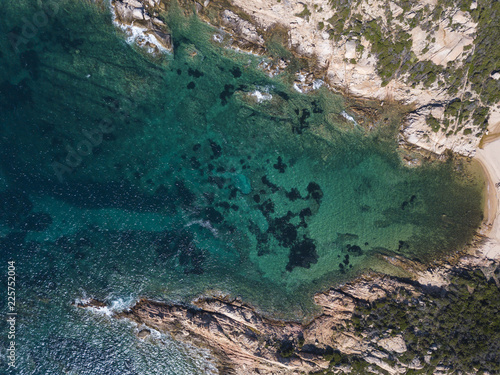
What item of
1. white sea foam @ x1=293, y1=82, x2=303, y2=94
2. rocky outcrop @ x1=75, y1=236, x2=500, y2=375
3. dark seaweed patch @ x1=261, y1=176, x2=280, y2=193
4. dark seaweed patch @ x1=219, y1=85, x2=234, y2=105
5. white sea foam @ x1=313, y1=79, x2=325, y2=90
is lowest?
rocky outcrop @ x1=75, y1=236, x2=500, y2=375

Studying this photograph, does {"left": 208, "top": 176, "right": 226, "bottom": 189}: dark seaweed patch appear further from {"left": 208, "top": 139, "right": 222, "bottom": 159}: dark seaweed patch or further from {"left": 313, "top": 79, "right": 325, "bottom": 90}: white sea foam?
{"left": 313, "top": 79, "right": 325, "bottom": 90}: white sea foam

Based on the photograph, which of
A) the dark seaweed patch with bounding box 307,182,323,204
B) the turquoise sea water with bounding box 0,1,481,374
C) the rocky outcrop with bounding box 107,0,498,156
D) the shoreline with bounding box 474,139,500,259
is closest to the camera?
the rocky outcrop with bounding box 107,0,498,156

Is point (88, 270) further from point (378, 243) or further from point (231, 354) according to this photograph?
point (378, 243)

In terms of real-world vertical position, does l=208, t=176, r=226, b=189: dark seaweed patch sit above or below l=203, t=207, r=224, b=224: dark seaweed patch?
above

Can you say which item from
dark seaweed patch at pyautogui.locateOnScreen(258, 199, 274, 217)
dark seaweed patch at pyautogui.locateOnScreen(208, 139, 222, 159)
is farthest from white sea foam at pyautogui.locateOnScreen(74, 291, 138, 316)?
dark seaweed patch at pyautogui.locateOnScreen(208, 139, 222, 159)

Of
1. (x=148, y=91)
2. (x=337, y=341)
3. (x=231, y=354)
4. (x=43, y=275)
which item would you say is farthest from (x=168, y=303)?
(x=148, y=91)

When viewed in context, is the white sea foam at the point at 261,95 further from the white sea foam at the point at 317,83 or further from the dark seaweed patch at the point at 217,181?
the dark seaweed patch at the point at 217,181

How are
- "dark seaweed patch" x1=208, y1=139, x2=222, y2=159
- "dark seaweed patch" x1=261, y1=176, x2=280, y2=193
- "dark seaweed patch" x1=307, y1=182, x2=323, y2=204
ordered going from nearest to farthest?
"dark seaweed patch" x1=208, y1=139, x2=222, y2=159 < "dark seaweed patch" x1=261, y1=176, x2=280, y2=193 < "dark seaweed patch" x1=307, y1=182, x2=323, y2=204

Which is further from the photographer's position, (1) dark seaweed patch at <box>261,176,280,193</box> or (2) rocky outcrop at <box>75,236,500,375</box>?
(1) dark seaweed patch at <box>261,176,280,193</box>

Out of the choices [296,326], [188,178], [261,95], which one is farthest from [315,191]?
[296,326]
